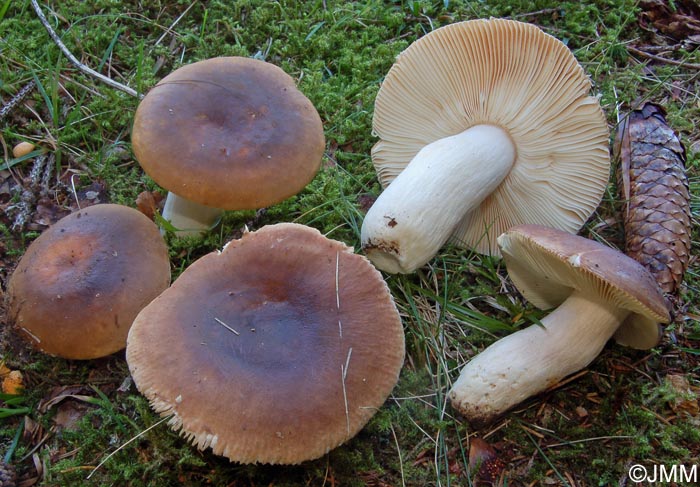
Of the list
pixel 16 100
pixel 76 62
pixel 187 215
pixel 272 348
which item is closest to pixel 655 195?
pixel 272 348

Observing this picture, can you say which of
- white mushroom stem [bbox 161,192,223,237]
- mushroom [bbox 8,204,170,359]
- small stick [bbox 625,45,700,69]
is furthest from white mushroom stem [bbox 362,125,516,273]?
small stick [bbox 625,45,700,69]

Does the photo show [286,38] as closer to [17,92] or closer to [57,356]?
[17,92]

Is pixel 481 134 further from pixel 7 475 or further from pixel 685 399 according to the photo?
pixel 7 475

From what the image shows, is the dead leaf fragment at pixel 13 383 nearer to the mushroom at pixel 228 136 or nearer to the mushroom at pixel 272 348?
the mushroom at pixel 272 348

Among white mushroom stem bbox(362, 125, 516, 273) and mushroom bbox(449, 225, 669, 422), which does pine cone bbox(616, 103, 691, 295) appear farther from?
white mushroom stem bbox(362, 125, 516, 273)

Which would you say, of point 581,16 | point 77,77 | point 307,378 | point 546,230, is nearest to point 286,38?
point 77,77

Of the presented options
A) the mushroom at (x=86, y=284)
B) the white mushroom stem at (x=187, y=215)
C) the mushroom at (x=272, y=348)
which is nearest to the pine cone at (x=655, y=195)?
the mushroom at (x=272, y=348)
